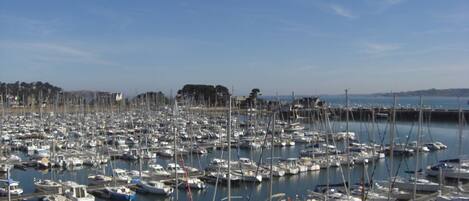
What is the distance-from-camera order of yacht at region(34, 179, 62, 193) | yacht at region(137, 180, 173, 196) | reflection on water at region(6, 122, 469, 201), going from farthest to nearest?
reflection on water at region(6, 122, 469, 201), yacht at region(137, 180, 173, 196), yacht at region(34, 179, 62, 193)

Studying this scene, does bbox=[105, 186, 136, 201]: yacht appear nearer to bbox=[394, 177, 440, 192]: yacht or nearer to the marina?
the marina

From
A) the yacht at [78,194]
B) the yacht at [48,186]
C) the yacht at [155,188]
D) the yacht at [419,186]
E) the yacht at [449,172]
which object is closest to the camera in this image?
the yacht at [78,194]

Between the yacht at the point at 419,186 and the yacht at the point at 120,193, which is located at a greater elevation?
the yacht at the point at 419,186

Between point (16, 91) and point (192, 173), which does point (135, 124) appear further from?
point (16, 91)

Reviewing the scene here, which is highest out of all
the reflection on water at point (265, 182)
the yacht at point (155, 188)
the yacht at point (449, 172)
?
the yacht at point (449, 172)

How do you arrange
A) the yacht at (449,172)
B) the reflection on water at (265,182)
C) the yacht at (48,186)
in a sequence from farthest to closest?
the yacht at (449,172) → the reflection on water at (265,182) → the yacht at (48,186)

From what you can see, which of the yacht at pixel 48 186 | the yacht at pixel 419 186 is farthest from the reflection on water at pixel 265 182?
the yacht at pixel 419 186

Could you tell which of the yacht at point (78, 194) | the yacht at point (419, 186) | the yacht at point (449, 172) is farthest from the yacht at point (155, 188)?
the yacht at point (449, 172)

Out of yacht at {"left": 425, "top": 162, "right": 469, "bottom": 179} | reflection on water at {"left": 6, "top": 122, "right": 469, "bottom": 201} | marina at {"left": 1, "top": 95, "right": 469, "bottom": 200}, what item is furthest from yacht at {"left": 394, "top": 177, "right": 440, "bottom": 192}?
yacht at {"left": 425, "top": 162, "right": 469, "bottom": 179}

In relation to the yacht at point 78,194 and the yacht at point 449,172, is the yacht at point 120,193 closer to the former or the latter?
the yacht at point 78,194

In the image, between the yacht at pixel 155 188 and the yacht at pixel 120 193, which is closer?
the yacht at pixel 120 193

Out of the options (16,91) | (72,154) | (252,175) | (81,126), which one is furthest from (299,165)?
(16,91)

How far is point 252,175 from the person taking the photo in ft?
117

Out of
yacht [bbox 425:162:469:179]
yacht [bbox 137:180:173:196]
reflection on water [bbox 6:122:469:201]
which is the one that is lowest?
reflection on water [bbox 6:122:469:201]
